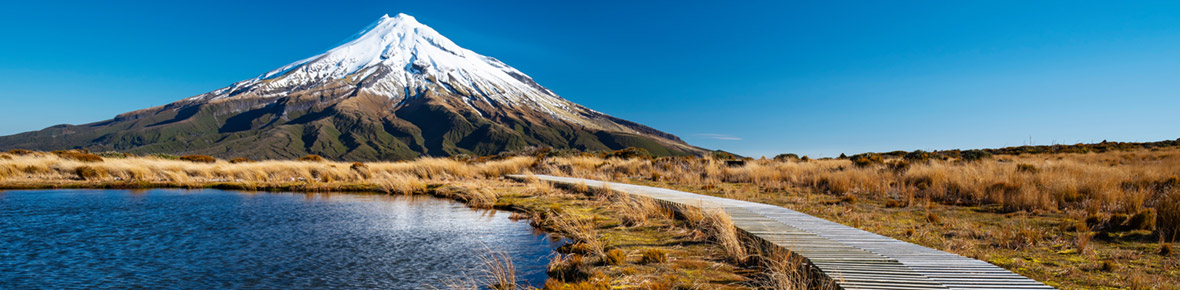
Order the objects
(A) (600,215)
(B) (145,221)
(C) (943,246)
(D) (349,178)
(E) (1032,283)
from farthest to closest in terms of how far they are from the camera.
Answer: (D) (349,178) < (A) (600,215) < (B) (145,221) < (C) (943,246) < (E) (1032,283)

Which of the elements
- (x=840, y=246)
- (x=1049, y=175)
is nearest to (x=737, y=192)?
(x=1049, y=175)

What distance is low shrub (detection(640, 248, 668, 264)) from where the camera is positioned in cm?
691

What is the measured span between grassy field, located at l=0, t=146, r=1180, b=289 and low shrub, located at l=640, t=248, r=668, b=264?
20 mm

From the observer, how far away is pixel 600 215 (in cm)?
1179

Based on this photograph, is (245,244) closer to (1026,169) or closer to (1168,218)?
(1168,218)

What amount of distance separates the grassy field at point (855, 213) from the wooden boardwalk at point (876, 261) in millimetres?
439

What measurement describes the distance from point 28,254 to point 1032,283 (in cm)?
1266

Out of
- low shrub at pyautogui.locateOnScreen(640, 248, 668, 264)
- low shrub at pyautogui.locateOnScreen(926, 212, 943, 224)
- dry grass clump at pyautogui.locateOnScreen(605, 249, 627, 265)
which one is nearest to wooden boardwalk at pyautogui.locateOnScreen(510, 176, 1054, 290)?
low shrub at pyautogui.locateOnScreen(640, 248, 668, 264)

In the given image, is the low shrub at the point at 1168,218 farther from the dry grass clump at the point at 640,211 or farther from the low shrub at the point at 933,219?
the dry grass clump at the point at 640,211

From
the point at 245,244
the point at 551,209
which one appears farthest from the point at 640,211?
the point at 245,244

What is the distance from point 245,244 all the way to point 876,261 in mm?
9470

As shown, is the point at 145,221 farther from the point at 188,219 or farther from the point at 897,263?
the point at 897,263

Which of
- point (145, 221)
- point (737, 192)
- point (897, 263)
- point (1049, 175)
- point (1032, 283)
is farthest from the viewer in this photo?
point (737, 192)

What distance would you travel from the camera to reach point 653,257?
698 cm
